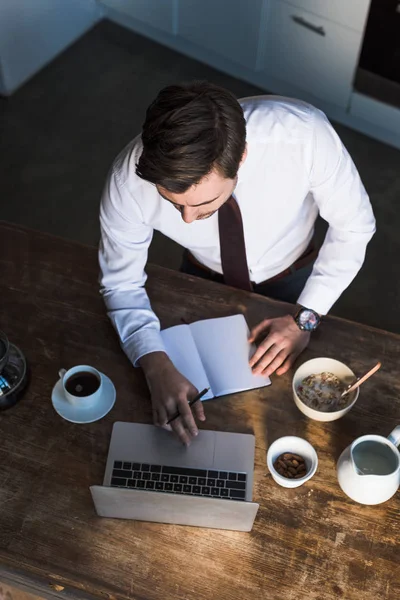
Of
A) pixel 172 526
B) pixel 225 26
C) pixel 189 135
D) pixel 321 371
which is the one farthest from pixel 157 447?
pixel 225 26

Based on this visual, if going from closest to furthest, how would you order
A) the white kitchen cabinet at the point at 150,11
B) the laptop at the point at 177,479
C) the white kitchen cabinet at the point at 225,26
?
the laptop at the point at 177,479 → the white kitchen cabinet at the point at 225,26 → the white kitchen cabinet at the point at 150,11

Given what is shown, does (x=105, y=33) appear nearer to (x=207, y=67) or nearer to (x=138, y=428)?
(x=207, y=67)

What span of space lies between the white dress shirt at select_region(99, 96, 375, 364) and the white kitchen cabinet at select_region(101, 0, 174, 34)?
2.18 metres

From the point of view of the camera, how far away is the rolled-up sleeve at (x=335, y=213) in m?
1.46

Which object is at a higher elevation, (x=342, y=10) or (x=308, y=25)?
(x=342, y=10)

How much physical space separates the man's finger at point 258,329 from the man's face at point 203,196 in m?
0.28

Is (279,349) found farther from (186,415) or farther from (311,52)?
(311,52)

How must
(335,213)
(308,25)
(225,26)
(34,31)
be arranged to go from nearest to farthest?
(335,213) → (308,25) → (225,26) → (34,31)

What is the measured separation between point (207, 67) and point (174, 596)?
298cm

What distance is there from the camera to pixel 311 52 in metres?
3.11

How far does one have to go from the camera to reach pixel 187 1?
10.7 ft

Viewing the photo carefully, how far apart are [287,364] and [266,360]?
0.15 feet

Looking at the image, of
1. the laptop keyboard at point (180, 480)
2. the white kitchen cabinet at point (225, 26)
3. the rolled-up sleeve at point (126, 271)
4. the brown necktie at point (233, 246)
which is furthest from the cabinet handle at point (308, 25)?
the laptop keyboard at point (180, 480)

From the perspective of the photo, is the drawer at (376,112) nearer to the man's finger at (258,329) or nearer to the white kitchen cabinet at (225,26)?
the white kitchen cabinet at (225,26)
